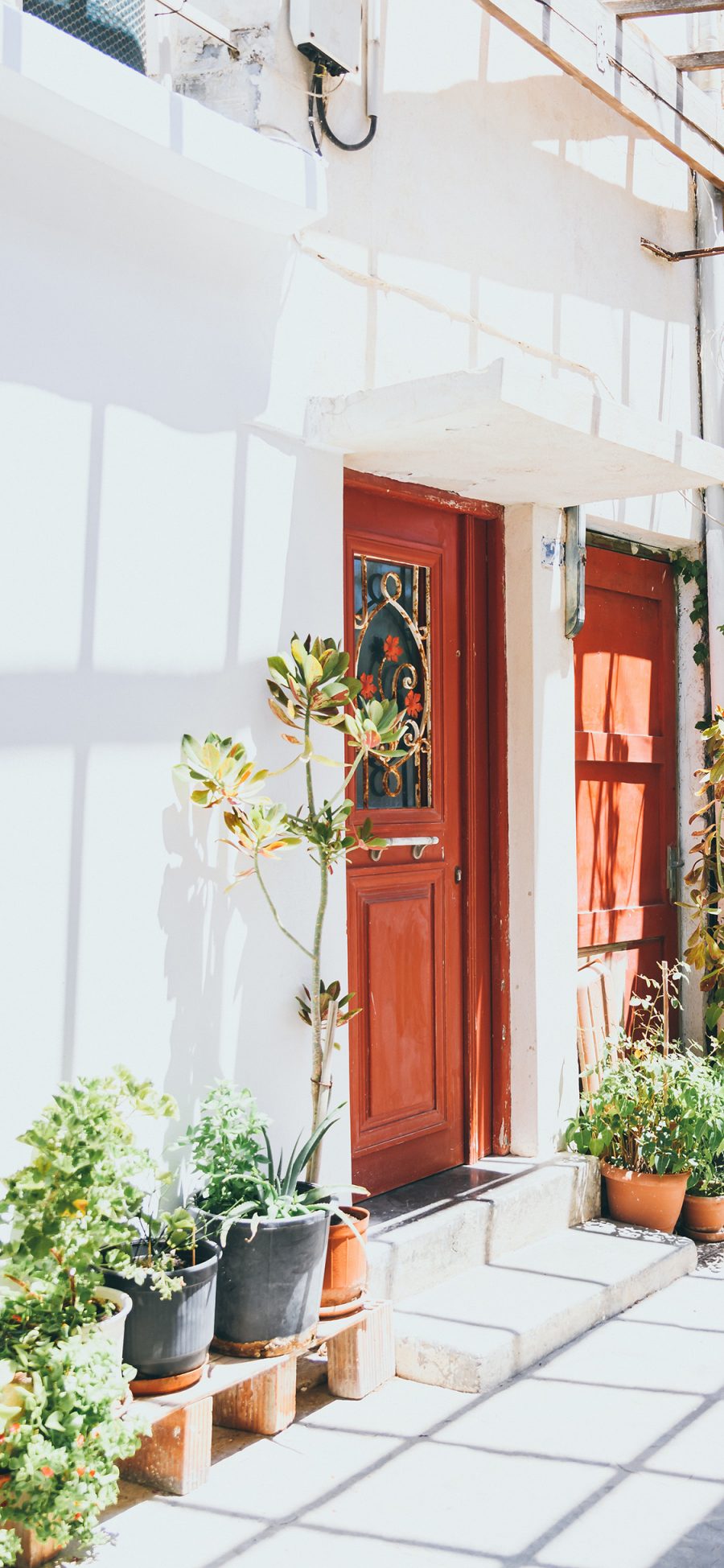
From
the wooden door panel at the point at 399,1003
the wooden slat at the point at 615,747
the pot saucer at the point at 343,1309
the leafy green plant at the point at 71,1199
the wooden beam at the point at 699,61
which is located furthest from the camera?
the wooden slat at the point at 615,747

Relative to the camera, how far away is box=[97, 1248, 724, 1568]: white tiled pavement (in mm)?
2785

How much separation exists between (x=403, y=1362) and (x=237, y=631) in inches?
78.8

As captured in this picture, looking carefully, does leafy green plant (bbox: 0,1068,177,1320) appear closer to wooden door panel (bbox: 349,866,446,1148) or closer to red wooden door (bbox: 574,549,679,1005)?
wooden door panel (bbox: 349,866,446,1148)

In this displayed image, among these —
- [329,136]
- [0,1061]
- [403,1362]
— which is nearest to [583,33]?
[329,136]

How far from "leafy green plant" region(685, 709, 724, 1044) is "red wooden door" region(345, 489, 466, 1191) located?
1432 mm

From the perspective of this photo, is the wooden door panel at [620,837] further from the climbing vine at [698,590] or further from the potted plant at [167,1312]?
the potted plant at [167,1312]

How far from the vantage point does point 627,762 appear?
5.81 m

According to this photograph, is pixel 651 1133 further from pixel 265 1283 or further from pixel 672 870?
pixel 265 1283

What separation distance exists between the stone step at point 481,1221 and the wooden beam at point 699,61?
4.18 metres

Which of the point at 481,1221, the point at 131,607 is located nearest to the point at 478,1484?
the point at 481,1221

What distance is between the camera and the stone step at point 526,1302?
3.60m

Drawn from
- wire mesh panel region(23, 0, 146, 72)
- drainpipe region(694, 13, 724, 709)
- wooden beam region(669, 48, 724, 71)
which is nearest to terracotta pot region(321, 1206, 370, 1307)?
wire mesh panel region(23, 0, 146, 72)

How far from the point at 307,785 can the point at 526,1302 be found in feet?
5.34

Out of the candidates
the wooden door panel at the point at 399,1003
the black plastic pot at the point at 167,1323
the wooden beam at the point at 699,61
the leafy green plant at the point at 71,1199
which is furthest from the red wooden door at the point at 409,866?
the wooden beam at the point at 699,61
